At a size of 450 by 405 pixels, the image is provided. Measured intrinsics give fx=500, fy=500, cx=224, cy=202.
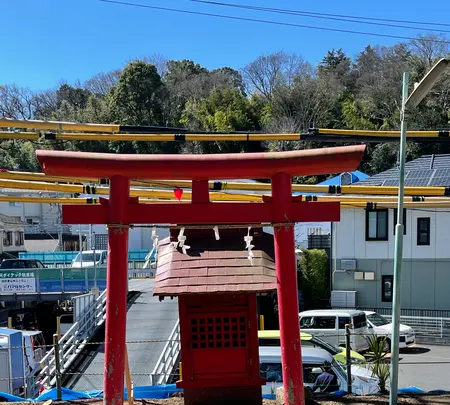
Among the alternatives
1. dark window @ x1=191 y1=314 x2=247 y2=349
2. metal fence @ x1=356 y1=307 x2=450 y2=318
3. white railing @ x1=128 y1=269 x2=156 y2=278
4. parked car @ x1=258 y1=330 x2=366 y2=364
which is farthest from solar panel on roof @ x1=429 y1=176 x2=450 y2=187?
dark window @ x1=191 y1=314 x2=247 y2=349

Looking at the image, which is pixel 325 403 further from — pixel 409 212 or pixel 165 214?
pixel 409 212

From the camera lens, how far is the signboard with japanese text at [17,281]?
22.4 metres

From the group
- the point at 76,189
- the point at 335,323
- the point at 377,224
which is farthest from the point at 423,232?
the point at 76,189

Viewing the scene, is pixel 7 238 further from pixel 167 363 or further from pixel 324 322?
pixel 167 363

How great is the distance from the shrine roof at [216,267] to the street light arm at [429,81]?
2605 mm

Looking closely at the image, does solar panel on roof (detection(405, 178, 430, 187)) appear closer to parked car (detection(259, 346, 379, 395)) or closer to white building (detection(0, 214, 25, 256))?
parked car (detection(259, 346, 379, 395))

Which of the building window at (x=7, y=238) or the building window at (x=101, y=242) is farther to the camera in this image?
the building window at (x=7, y=238)

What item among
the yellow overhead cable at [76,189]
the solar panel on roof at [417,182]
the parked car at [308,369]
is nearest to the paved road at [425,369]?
the parked car at [308,369]

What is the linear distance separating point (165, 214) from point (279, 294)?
4.79ft

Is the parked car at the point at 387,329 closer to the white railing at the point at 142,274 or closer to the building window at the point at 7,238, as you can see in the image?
the white railing at the point at 142,274

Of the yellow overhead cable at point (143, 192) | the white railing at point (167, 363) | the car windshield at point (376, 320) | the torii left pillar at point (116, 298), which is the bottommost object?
the car windshield at point (376, 320)

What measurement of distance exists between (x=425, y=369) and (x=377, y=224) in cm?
918

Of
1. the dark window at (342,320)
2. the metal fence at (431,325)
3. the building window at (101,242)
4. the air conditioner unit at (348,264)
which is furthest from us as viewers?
the building window at (101,242)

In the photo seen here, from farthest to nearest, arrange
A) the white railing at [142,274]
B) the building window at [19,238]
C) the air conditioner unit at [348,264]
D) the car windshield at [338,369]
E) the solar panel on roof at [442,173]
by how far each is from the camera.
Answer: the building window at [19,238], the white railing at [142,274], the air conditioner unit at [348,264], the solar panel on roof at [442,173], the car windshield at [338,369]
